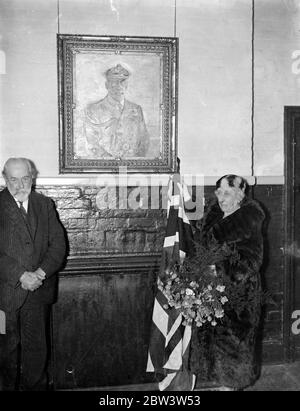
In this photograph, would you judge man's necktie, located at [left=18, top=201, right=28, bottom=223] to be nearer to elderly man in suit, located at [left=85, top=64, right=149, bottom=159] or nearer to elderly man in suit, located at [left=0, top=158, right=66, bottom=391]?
elderly man in suit, located at [left=0, top=158, right=66, bottom=391]

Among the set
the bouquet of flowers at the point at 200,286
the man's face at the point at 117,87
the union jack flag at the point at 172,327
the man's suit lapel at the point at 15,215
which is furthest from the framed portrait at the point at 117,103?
the bouquet of flowers at the point at 200,286

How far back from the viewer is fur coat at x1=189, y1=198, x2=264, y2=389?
3752mm

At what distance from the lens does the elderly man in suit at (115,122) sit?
4.42 metres

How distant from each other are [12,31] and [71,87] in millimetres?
717

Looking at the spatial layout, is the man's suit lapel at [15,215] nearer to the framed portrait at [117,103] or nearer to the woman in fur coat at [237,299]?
the framed portrait at [117,103]

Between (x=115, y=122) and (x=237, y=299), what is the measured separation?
78.4 inches

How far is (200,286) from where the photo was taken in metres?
3.71

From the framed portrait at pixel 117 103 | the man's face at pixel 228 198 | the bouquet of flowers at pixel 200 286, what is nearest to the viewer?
the bouquet of flowers at pixel 200 286

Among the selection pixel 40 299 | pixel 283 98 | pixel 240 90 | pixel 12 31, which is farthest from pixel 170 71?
pixel 40 299

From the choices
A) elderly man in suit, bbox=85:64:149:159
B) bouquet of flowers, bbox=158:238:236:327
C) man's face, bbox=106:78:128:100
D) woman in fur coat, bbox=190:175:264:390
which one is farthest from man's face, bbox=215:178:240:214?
man's face, bbox=106:78:128:100

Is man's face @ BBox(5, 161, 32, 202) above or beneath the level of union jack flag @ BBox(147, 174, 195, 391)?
above

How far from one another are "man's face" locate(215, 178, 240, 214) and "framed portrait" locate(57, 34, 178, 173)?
763mm

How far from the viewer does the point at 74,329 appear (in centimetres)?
445
